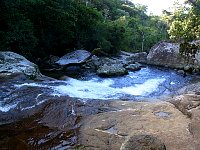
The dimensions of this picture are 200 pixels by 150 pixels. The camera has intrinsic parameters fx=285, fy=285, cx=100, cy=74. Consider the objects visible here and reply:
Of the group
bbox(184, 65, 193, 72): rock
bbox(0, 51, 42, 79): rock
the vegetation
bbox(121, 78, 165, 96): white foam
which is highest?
the vegetation

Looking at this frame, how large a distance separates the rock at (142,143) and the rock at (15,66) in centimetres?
898

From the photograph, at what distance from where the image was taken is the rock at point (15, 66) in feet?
46.0

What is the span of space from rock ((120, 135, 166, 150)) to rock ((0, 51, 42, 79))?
8.98 m

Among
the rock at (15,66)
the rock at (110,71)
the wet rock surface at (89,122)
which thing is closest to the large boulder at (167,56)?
the rock at (110,71)

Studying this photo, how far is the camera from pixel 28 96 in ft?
37.1

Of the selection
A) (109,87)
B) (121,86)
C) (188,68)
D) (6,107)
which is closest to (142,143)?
(6,107)

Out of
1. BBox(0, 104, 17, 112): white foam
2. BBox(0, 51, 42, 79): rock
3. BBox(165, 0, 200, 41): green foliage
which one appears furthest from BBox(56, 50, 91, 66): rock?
BBox(0, 104, 17, 112): white foam

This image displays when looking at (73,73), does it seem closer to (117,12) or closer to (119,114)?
(119,114)

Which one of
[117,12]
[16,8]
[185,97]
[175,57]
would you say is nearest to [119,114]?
[185,97]

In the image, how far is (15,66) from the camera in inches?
575

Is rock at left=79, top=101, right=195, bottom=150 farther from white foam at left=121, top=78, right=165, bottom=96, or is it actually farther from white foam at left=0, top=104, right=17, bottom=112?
white foam at left=121, top=78, right=165, bottom=96

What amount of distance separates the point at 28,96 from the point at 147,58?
2097cm

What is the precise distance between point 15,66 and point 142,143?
33.2ft

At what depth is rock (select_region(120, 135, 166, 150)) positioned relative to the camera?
612 centimetres
